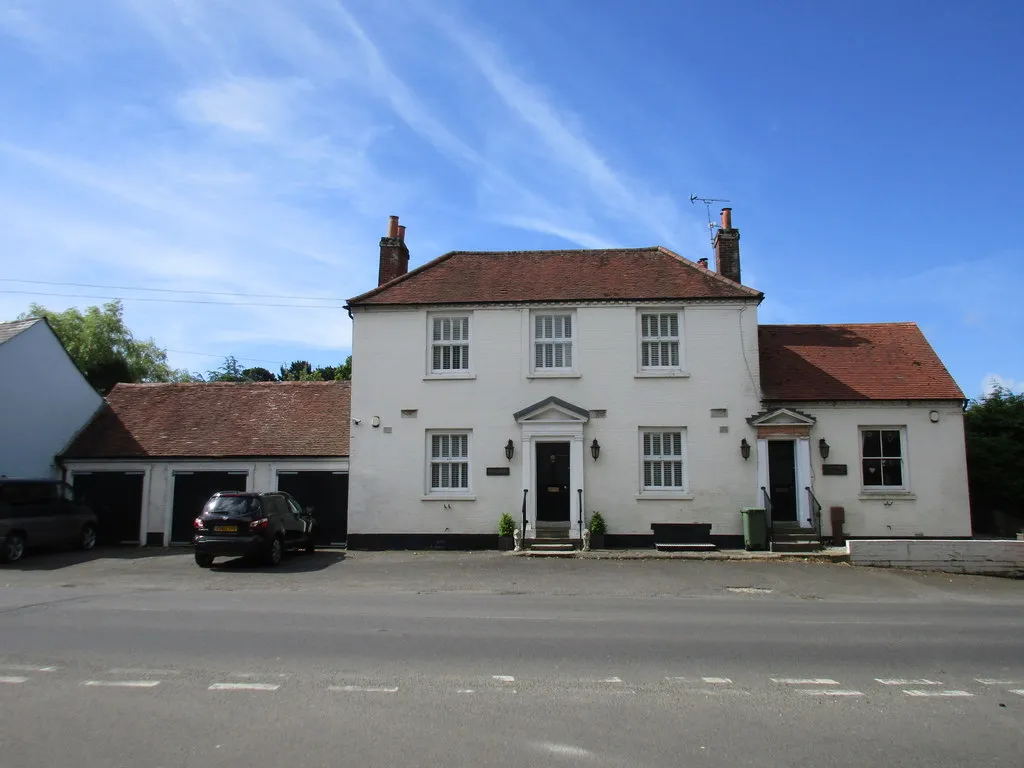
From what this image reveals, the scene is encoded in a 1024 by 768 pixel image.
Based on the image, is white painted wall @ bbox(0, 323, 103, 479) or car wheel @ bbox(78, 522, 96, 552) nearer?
car wheel @ bbox(78, 522, 96, 552)

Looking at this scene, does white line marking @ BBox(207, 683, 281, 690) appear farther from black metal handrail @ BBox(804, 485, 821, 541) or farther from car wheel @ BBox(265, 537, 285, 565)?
black metal handrail @ BBox(804, 485, 821, 541)

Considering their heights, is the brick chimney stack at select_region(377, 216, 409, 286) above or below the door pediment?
above

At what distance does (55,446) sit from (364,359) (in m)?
10.1

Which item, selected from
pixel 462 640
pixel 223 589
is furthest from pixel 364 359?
pixel 462 640

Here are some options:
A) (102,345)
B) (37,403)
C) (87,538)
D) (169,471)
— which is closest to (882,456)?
(169,471)

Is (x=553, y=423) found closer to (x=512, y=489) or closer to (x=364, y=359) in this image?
(x=512, y=489)

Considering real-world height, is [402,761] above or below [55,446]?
below

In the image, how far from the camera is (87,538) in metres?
20.1

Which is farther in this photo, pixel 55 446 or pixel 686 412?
pixel 55 446

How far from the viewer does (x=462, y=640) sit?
8523 millimetres

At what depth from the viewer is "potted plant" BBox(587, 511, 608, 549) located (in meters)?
18.9

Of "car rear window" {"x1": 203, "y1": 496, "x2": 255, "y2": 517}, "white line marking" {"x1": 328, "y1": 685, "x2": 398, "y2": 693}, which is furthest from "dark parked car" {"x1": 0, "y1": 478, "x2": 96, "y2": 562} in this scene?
"white line marking" {"x1": 328, "y1": 685, "x2": 398, "y2": 693}

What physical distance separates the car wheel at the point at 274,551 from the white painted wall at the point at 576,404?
2972 mm

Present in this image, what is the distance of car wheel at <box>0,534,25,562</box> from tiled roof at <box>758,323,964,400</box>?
18391 millimetres
